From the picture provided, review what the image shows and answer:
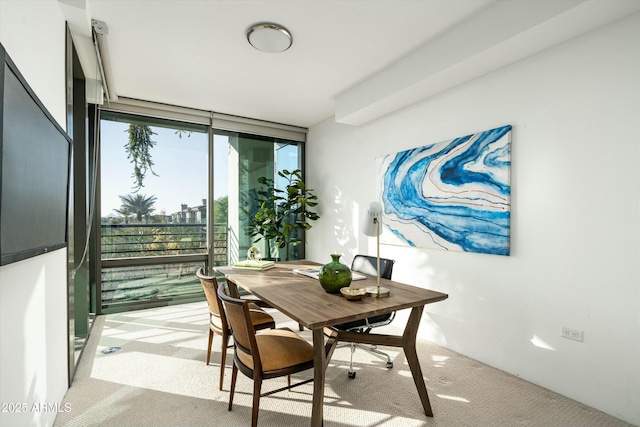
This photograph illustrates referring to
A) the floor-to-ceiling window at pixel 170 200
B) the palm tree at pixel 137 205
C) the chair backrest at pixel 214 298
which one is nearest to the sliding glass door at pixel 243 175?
the floor-to-ceiling window at pixel 170 200

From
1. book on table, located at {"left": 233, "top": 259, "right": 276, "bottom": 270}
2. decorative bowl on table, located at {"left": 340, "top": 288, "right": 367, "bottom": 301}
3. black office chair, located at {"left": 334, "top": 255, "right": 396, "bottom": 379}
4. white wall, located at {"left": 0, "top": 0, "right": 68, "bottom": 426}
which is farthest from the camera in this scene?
book on table, located at {"left": 233, "top": 259, "right": 276, "bottom": 270}

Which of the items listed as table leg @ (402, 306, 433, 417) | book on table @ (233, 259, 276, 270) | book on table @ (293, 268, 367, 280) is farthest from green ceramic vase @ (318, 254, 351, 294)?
book on table @ (233, 259, 276, 270)

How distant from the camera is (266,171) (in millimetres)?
5117

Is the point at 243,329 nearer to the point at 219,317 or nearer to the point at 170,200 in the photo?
the point at 219,317

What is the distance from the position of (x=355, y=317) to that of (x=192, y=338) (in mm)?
2273

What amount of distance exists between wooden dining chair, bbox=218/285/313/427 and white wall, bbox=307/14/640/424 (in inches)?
66.6

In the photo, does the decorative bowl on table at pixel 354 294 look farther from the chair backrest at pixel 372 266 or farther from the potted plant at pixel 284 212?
the potted plant at pixel 284 212

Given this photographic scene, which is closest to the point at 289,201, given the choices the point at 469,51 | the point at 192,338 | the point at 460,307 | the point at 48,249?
→ the point at 192,338

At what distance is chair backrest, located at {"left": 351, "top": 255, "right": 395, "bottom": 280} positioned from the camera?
9.01 feet

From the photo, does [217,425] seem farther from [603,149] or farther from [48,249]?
[603,149]

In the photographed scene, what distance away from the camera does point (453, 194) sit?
117 inches

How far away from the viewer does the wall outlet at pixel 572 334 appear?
2166 millimetres

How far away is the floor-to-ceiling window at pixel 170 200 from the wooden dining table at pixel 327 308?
85.5 inches

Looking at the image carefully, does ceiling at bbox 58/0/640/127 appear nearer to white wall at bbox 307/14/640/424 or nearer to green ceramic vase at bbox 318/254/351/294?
white wall at bbox 307/14/640/424
